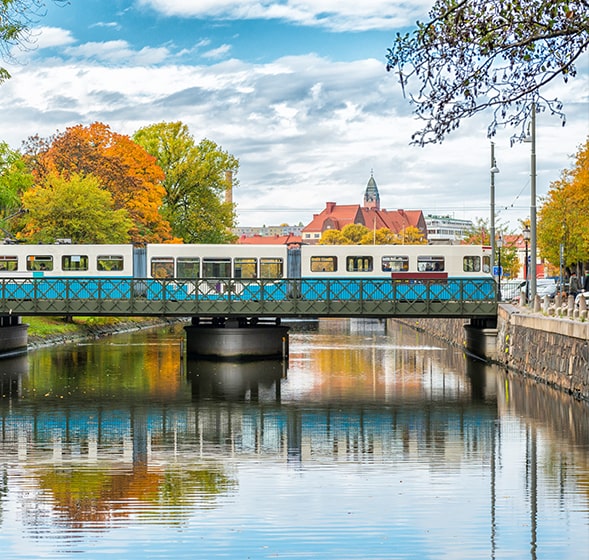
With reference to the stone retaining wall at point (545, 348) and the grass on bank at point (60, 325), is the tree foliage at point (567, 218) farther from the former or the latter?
the grass on bank at point (60, 325)

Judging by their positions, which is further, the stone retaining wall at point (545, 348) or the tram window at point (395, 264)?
the tram window at point (395, 264)

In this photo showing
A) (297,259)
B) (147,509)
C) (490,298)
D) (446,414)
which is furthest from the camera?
(297,259)

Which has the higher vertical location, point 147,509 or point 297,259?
point 297,259

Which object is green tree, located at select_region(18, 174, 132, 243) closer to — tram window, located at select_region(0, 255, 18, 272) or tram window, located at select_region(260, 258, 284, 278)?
tram window, located at select_region(0, 255, 18, 272)

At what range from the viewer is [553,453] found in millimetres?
24547

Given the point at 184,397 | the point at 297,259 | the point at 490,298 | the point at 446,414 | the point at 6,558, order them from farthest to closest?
the point at 297,259 < the point at 490,298 < the point at 184,397 < the point at 446,414 < the point at 6,558

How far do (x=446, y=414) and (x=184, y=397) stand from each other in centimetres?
880

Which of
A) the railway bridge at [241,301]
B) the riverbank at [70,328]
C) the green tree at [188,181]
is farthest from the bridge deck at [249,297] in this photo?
the green tree at [188,181]

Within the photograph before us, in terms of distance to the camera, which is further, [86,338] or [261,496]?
[86,338]

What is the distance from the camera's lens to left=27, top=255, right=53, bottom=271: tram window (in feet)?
172

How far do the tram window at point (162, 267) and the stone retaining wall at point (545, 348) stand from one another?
49.8 ft

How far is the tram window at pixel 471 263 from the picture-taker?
52.6 meters

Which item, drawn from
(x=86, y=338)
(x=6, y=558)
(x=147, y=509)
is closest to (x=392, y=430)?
(x=147, y=509)

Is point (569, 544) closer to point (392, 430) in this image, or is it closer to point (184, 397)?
point (392, 430)
